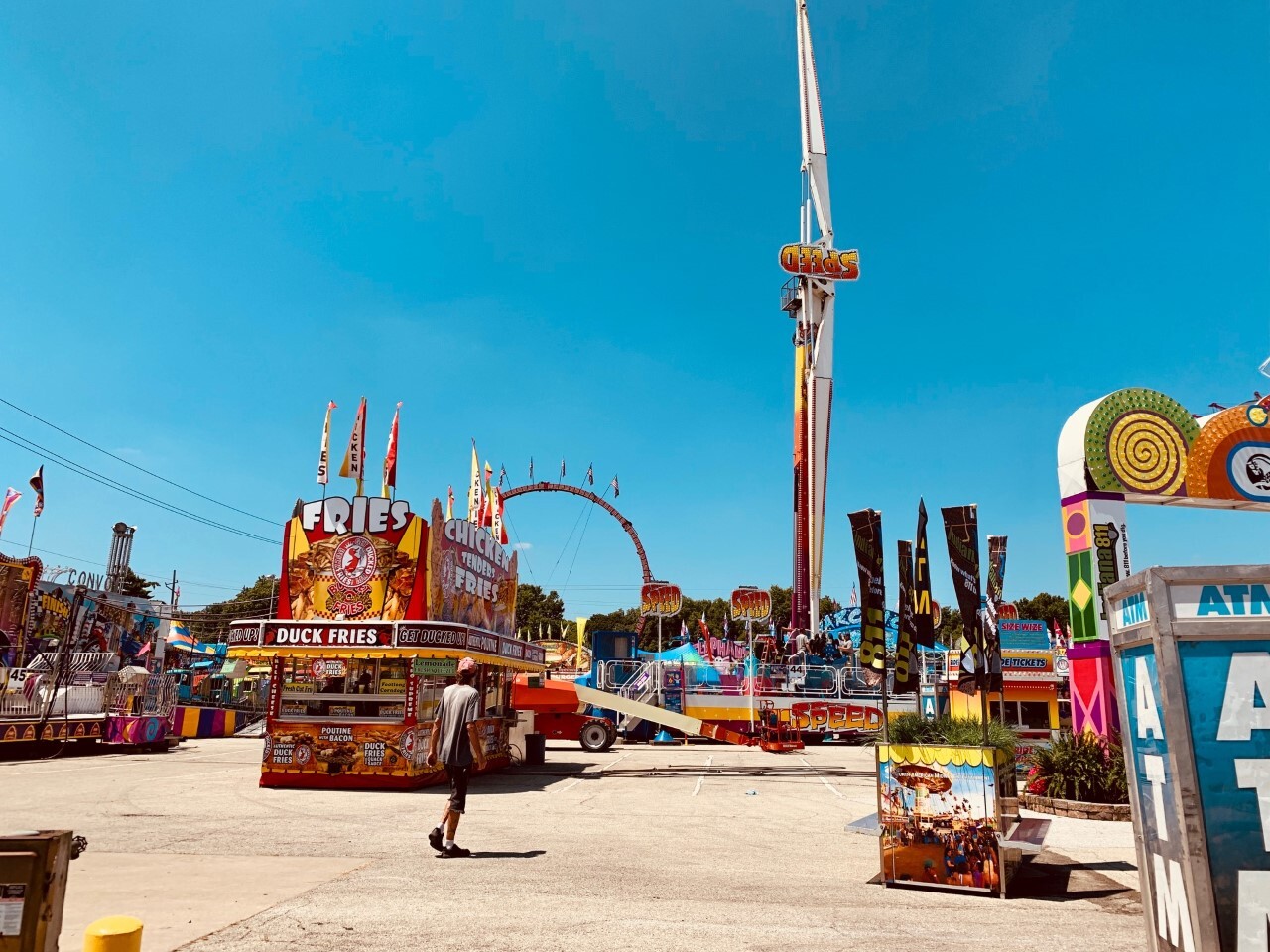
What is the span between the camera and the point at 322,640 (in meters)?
15.3

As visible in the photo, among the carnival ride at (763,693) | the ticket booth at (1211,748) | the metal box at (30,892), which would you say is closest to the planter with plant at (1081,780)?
the ticket booth at (1211,748)

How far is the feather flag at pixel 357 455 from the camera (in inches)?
688

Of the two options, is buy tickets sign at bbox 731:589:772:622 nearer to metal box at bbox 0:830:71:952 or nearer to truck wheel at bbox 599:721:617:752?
truck wheel at bbox 599:721:617:752

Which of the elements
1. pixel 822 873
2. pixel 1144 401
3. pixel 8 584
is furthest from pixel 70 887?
pixel 8 584

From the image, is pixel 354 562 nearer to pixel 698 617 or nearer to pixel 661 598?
pixel 661 598

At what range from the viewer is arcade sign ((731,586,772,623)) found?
1681 inches

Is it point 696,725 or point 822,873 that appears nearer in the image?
point 822,873

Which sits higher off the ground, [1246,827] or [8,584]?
[8,584]

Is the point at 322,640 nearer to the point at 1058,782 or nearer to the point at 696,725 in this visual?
the point at 696,725

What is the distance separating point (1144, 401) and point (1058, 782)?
279 inches

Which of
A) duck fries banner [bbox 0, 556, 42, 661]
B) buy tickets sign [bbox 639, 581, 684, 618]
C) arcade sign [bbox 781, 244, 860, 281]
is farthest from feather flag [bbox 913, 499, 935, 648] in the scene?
arcade sign [bbox 781, 244, 860, 281]

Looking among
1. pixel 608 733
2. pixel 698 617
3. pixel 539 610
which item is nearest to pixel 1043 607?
pixel 698 617

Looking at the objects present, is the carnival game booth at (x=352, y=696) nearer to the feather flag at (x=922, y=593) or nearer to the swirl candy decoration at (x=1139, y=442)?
the feather flag at (x=922, y=593)

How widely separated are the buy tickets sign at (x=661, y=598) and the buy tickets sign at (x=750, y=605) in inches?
131
